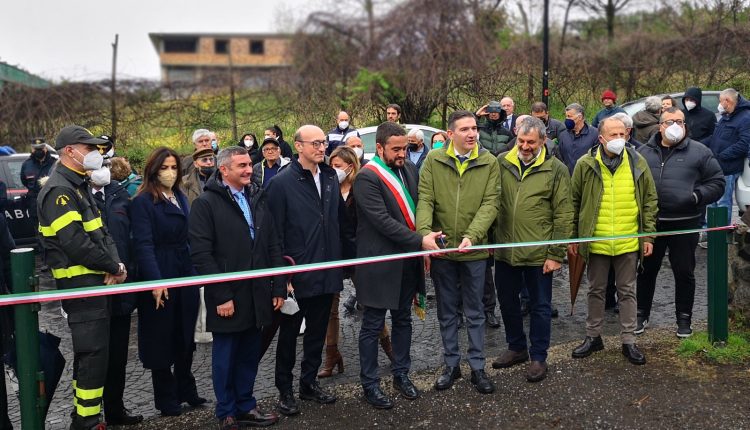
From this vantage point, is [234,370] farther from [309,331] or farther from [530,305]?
[530,305]

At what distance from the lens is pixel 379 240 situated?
518 centimetres

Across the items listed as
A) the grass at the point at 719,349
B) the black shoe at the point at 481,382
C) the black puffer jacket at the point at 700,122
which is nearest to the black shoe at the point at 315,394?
the black shoe at the point at 481,382

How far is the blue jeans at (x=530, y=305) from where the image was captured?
5.41 metres

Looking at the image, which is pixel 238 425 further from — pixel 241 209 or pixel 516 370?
pixel 516 370

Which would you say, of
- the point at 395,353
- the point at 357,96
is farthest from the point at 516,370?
the point at 357,96

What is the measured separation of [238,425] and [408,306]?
154 cm

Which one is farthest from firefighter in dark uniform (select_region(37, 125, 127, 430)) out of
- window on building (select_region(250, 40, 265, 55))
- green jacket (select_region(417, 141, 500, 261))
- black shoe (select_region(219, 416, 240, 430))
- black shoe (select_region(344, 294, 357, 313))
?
window on building (select_region(250, 40, 265, 55))

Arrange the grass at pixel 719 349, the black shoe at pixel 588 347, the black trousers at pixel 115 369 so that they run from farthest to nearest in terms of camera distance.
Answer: the black shoe at pixel 588 347
the grass at pixel 719 349
the black trousers at pixel 115 369

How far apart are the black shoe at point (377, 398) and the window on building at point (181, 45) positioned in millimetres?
69592

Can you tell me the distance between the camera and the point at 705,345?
567cm

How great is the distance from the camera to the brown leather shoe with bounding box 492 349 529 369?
5598 mm

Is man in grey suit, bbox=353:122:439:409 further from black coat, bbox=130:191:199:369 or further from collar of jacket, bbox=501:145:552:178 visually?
black coat, bbox=130:191:199:369

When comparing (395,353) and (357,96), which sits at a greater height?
A: (357,96)

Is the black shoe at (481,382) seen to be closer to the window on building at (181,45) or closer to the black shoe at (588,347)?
the black shoe at (588,347)
